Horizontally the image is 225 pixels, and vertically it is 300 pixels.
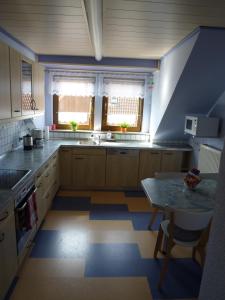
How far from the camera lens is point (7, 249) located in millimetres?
1785

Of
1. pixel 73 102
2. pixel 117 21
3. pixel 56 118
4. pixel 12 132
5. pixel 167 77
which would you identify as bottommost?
pixel 12 132

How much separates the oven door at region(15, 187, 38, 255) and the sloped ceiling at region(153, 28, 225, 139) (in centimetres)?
231

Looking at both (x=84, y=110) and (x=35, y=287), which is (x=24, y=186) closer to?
(x=35, y=287)

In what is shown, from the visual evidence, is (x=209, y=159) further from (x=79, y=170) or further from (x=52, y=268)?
(x=52, y=268)

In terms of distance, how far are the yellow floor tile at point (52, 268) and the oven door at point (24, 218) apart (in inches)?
9.5

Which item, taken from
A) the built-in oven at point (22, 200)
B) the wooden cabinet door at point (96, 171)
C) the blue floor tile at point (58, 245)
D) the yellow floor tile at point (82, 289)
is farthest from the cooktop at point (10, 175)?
the wooden cabinet door at point (96, 171)

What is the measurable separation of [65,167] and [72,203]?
714mm

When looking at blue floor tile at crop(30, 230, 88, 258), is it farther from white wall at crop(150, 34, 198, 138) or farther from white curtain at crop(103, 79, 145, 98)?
white curtain at crop(103, 79, 145, 98)

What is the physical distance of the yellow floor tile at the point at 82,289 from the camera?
1949 mm

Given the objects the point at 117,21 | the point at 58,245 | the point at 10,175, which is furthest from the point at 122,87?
the point at 58,245

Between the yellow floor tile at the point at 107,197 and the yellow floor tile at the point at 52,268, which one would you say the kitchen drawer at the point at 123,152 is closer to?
the yellow floor tile at the point at 107,197

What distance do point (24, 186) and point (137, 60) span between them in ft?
9.64

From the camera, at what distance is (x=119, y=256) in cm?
248

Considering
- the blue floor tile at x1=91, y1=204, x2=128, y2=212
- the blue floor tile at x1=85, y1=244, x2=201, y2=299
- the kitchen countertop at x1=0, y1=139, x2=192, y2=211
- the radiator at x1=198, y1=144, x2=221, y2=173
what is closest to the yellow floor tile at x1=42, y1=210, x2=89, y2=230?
the blue floor tile at x1=91, y1=204, x2=128, y2=212
